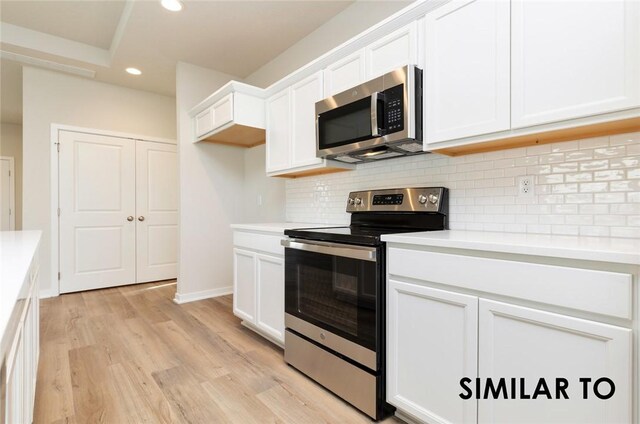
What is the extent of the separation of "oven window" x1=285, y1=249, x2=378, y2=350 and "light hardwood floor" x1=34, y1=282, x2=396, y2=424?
390 mm

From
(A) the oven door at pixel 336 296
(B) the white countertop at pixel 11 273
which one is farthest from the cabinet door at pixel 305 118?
(B) the white countertop at pixel 11 273

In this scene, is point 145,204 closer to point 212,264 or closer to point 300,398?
point 212,264

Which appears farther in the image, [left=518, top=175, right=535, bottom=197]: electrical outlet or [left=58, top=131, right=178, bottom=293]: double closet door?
[left=58, top=131, right=178, bottom=293]: double closet door

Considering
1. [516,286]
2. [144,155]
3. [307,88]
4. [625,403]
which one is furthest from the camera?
[144,155]

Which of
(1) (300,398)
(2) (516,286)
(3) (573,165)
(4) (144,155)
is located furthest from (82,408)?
(4) (144,155)

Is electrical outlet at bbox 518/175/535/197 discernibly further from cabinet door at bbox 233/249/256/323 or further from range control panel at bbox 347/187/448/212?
cabinet door at bbox 233/249/256/323

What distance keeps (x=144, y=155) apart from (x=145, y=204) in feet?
2.23

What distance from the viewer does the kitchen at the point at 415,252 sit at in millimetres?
1081

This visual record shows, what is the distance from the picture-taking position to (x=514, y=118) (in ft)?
4.54

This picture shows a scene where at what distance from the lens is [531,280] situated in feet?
3.58

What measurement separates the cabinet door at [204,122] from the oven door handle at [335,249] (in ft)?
5.90

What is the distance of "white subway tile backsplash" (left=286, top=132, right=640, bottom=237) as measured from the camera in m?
1.34

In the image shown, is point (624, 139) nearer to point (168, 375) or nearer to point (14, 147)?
point (168, 375)

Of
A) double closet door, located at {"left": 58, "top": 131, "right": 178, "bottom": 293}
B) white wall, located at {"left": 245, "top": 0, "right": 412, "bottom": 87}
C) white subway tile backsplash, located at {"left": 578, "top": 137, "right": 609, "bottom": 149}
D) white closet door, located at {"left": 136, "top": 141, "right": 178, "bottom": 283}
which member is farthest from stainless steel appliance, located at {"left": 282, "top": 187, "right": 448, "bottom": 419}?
double closet door, located at {"left": 58, "top": 131, "right": 178, "bottom": 293}
